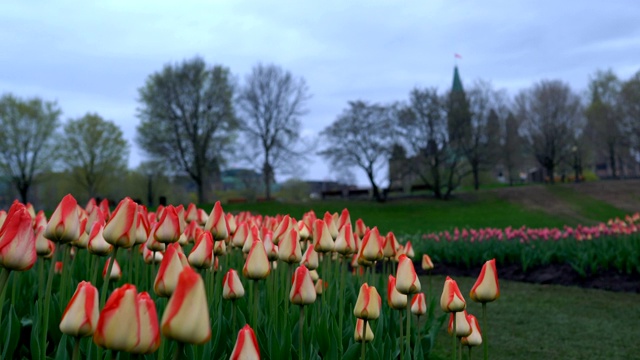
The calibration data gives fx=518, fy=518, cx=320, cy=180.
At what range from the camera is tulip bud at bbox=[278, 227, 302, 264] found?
100 inches

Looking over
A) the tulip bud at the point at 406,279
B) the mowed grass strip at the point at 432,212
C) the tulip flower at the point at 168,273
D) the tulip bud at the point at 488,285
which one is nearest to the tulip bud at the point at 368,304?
the tulip bud at the point at 406,279

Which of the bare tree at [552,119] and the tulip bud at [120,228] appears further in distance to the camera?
the bare tree at [552,119]

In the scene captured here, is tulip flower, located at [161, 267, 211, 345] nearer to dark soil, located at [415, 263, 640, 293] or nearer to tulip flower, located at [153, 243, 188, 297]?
tulip flower, located at [153, 243, 188, 297]

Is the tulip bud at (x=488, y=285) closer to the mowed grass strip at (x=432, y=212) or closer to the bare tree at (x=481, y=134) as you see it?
the mowed grass strip at (x=432, y=212)

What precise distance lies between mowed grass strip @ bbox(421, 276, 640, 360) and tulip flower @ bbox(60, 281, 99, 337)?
328 centimetres

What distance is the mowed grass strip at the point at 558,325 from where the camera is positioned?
15.1 feet

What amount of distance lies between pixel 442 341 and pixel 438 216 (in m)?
26.3

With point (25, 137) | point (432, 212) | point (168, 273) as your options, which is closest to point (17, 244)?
point (168, 273)

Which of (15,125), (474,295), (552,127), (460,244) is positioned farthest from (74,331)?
(552,127)

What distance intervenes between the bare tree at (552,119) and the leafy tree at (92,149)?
115 feet

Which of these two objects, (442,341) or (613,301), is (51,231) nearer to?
(442,341)

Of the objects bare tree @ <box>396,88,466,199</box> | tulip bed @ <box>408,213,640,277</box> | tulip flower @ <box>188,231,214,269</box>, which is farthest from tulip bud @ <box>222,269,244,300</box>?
bare tree @ <box>396,88,466,199</box>

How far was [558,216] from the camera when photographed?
96.9 feet

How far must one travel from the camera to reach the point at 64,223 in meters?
1.94
